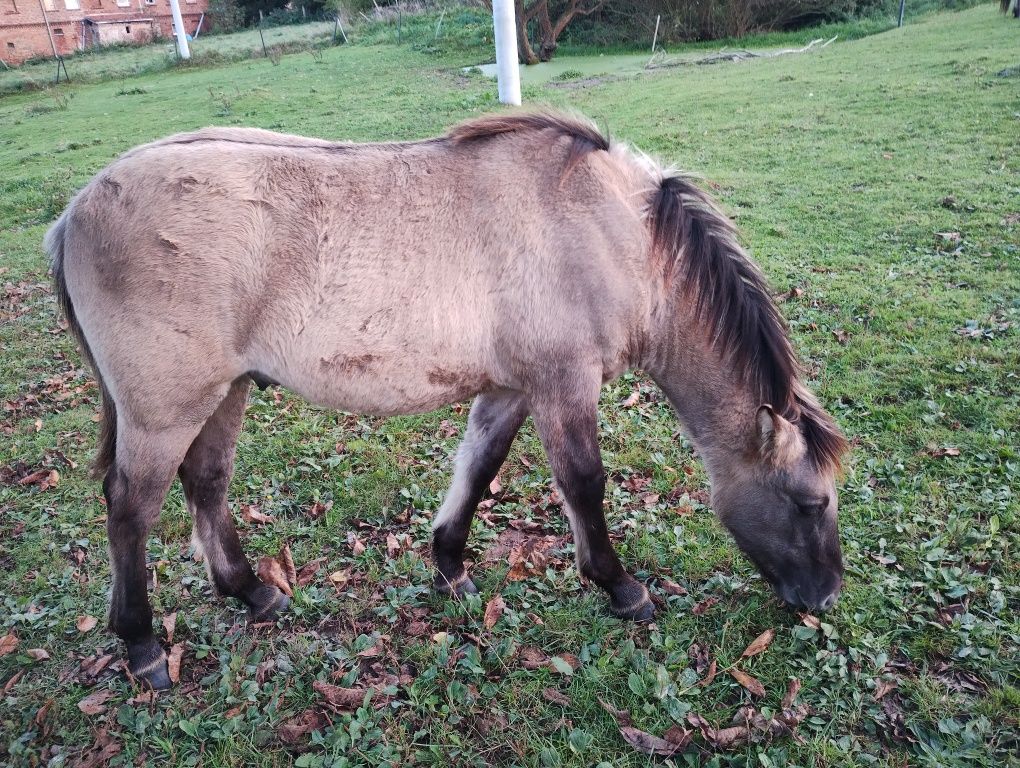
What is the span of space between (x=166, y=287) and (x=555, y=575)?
2284mm

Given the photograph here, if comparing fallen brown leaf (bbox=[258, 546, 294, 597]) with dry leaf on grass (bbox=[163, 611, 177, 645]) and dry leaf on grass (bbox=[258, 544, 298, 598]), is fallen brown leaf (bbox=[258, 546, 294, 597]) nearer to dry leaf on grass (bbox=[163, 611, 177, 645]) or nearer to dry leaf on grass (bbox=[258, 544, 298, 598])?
dry leaf on grass (bbox=[258, 544, 298, 598])

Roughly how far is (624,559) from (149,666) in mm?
2341

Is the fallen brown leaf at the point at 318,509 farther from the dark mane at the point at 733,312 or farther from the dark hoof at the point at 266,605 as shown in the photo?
the dark mane at the point at 733,312

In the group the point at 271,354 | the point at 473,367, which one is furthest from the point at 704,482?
the point at 271,354

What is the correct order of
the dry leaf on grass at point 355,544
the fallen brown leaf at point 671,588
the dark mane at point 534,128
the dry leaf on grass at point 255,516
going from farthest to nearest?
the dry leaf on grass at point 255,516 < the dry leaf on grass at point 355,544 < the fallen brown leaf at point 671,588 < the dark mane at point 534,128

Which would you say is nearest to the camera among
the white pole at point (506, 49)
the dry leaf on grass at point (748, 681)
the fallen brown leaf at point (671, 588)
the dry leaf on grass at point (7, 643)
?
the dry leaf on grass at point (748, 681)

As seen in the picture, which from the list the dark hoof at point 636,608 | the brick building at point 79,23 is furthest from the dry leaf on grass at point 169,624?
the brick building at point 79,23

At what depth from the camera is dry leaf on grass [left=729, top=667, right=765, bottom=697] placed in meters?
2.93

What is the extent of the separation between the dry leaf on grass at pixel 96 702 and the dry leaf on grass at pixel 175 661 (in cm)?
25

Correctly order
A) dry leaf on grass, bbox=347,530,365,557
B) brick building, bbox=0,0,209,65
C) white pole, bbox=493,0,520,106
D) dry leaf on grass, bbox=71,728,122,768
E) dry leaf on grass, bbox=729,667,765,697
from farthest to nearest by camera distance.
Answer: brick building, bbox=0,0,209,65 < white pole, bbox=493,0,520,106 < dry leaf on grass, bbox=347,530,365,557 < dry leaf on grass, bbox=729,667,765,697 < dry leaf on grass, bbox=71,728,122,768

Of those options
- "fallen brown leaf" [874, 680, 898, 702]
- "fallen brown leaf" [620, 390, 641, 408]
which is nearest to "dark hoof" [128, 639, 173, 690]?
"fallen brown leaf" [874, 680, 898, 702]

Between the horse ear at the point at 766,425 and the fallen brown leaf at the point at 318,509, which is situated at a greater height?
the horse ear at the point at 766,425

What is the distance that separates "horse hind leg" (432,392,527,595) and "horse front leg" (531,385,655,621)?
385mm

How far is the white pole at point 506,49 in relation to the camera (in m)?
13.2
